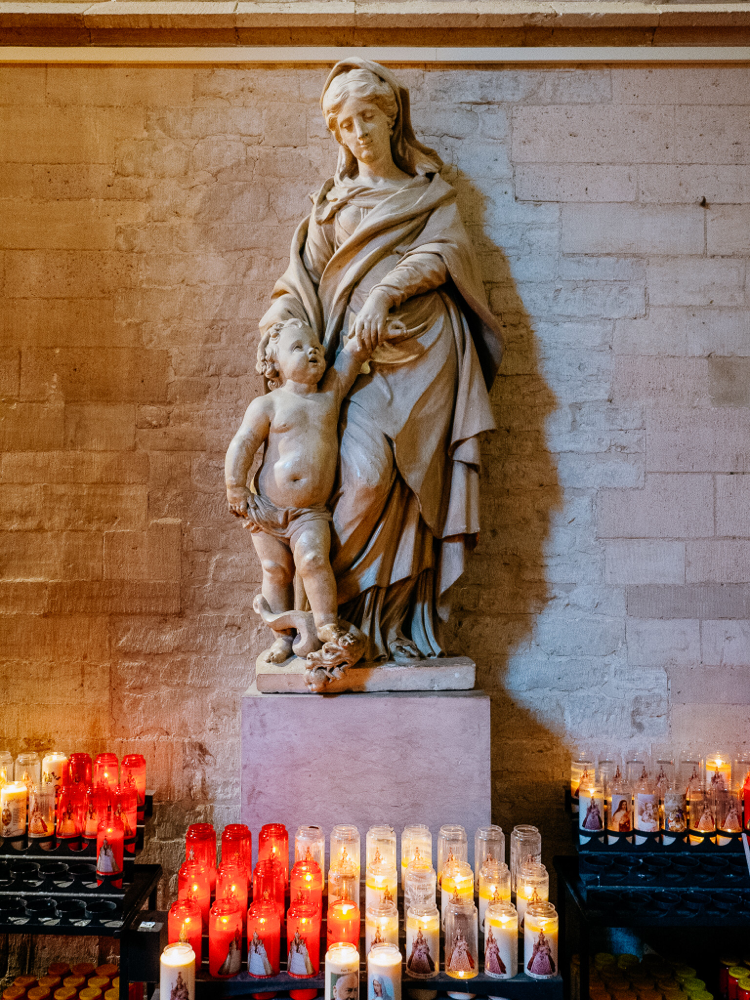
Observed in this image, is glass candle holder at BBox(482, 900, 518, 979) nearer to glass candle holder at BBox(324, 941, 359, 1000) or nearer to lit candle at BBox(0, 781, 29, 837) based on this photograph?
glass candle holder at BBox(324, 941, 359, 1000)

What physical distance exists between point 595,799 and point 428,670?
69cm

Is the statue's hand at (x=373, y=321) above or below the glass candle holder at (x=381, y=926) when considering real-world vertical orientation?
above

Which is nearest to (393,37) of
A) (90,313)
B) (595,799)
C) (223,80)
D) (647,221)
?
(223,80)

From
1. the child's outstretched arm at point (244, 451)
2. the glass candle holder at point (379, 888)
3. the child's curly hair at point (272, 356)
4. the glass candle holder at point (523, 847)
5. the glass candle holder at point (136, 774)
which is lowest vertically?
the glass candle holder at point (379, 888)

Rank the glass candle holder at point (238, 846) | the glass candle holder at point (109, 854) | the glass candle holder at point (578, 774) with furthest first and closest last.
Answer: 1. the glass candle holder at point (578, 774)
2. the glass candle holder at point (109, 854)
3. the glass candle holder at point (238, 846)

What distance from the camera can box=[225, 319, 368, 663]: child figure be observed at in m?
2.39

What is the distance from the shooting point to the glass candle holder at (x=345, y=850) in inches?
82.8

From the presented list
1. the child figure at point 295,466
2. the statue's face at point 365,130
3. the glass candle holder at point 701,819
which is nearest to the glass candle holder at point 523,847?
the glass candle holder at point 701,819

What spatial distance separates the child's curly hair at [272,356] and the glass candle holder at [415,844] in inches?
54.2

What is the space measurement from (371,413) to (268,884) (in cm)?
136

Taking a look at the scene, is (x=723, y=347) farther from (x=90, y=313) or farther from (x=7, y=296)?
(x=7, y=296)

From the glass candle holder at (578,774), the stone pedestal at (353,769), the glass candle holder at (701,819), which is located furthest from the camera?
the glass candle holder at (578,774)

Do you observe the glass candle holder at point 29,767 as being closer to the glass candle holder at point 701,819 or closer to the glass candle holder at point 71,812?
the glass candle holder at point 71,812

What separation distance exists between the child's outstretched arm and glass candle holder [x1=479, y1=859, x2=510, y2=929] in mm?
1214
